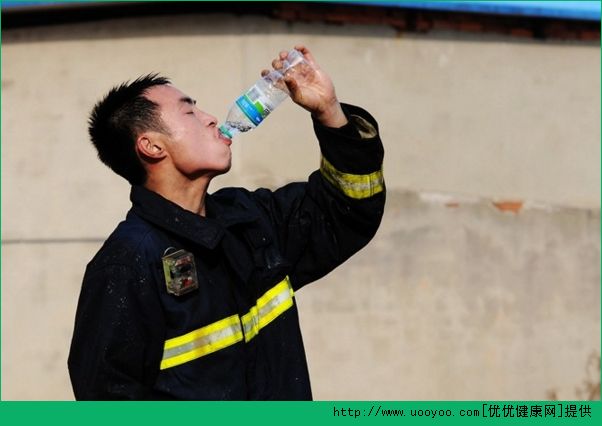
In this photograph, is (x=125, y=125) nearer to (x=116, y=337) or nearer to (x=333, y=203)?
(x=333, y=203)

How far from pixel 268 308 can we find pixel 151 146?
0.62 meters

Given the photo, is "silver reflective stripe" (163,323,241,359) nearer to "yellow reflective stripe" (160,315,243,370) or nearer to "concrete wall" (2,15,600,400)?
"yellow reflective stripe" (160,315,243,370)

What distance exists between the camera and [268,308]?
10.7 feet

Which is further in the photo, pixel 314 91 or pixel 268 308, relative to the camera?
pixel 314 91

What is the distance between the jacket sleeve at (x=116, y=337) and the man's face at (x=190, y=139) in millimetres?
470

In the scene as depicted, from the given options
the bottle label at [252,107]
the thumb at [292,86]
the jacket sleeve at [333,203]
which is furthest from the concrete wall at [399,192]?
the thumb at [292,86]

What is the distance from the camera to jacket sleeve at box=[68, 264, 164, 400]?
9.46ft

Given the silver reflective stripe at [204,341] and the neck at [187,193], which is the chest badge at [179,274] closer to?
the silver reflective stripe at [204,341]

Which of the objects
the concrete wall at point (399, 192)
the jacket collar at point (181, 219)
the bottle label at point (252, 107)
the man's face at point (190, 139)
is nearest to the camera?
the jacket collar at point (181, 219)

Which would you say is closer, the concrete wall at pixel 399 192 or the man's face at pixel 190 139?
the man's face at pixel 190 139

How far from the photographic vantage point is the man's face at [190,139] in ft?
10.8

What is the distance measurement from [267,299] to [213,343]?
1.00 ft

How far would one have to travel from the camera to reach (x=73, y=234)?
7.19 m

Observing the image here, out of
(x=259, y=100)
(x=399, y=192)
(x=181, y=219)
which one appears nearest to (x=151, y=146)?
(x=181, y=219)
